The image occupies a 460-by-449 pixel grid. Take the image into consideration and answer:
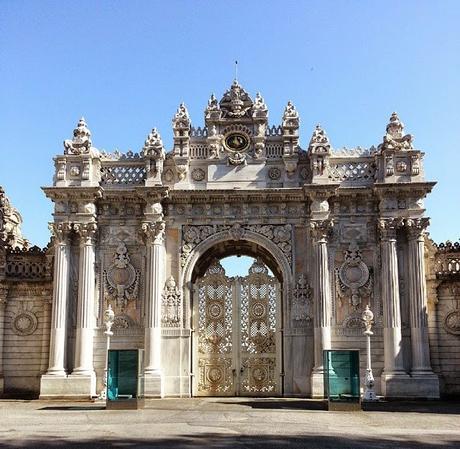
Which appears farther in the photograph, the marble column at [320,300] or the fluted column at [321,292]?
the fluted column at [321,292]

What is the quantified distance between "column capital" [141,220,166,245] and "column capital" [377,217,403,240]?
8.06m

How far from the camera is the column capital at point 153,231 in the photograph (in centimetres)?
2688

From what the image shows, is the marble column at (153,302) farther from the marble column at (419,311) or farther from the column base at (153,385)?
the marble column at (419,311)

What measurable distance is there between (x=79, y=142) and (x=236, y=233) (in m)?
6.99

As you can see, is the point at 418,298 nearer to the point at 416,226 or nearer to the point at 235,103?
the point at 416,226

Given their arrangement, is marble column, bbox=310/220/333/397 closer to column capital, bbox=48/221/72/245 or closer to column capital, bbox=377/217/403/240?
column capital, bbox=377/217/403/240

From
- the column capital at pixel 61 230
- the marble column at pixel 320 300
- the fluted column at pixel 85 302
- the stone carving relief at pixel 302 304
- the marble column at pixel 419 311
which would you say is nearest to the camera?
the marble column at pixel 419 311

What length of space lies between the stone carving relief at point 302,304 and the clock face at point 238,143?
219 inches

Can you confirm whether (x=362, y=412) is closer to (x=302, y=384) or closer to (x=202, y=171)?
(x=302, y=384)

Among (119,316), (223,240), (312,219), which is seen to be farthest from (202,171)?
(119,316)

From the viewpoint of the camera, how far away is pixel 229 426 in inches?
622

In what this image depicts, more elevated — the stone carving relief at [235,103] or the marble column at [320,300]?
the stone carving relief at [235,103]

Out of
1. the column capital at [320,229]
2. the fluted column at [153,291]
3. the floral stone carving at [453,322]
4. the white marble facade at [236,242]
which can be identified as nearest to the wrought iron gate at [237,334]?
the white marble facade at [236,242]

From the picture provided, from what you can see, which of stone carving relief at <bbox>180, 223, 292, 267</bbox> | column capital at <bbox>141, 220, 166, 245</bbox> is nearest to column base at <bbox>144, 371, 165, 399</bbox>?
stone carving relief at <bbox>180, 223, 292, 267</bbox>
